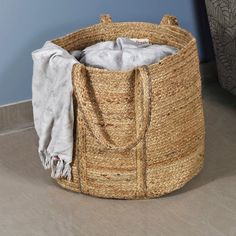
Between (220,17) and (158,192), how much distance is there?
2.24 feet

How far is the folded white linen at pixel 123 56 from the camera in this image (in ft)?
5.14

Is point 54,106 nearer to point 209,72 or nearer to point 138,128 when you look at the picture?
point 138,128

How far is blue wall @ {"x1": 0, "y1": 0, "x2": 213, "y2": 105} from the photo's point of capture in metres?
1.81

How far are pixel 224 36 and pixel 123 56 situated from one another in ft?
1.55

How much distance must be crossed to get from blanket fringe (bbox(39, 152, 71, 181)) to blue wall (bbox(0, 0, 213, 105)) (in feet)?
1.39

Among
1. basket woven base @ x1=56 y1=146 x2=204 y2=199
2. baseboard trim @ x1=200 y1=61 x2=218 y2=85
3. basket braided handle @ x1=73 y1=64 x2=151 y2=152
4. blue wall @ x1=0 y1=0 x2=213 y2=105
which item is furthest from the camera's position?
baseboard trim @ x1=200 y1=61 x2=218 y2=85

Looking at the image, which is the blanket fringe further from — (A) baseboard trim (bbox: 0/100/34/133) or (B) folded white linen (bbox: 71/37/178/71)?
(A) baseboard trim (bbox: 0/100/34/133)

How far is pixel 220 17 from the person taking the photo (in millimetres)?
1883

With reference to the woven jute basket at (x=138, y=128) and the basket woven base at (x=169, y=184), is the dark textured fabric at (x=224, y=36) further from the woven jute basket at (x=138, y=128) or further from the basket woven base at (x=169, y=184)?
the basket woven base at (x=169, y=184)

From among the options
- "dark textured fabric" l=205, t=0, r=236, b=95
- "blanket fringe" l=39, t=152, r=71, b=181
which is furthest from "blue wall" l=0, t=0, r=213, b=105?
"blanket fringe" l=39, t=152, r=71, b=181

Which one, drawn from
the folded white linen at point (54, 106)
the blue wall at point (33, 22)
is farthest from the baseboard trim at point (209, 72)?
the folded white linen at point (54, 106)

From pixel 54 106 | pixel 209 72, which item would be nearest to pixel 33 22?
pixel 54 106

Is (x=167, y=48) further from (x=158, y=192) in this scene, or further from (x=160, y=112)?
(x=158, y=192)

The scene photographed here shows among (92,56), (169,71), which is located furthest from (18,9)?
(169,71)
